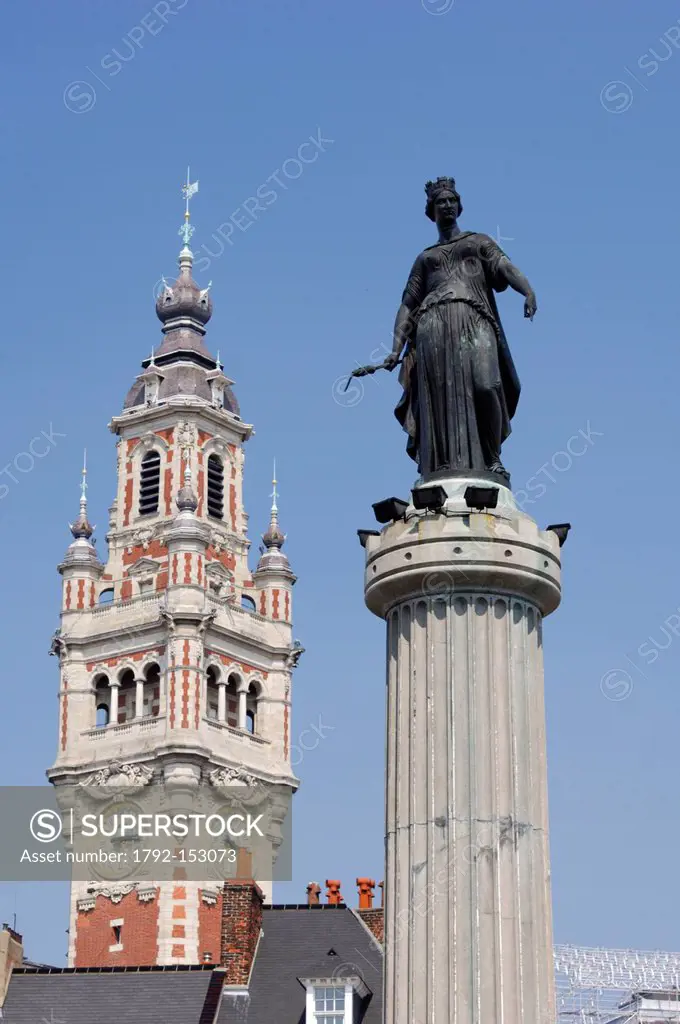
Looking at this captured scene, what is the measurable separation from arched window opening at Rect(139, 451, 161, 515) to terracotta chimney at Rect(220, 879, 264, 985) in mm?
47891

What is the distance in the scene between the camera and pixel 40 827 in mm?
77938

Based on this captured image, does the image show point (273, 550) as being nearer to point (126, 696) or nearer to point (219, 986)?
point (126, 696)

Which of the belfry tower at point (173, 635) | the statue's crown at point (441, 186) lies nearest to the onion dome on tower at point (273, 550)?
the belfry tower at point (173, 635)

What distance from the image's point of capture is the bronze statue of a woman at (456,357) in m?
12.0

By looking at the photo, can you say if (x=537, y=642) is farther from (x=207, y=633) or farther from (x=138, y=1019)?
(x=207, y=633)

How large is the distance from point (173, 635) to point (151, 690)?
9.35ft

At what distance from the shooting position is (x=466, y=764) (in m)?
11.0

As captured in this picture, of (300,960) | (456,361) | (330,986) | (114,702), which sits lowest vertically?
(330,986)

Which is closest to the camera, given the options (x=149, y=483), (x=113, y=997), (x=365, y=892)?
(x=113, y=997)

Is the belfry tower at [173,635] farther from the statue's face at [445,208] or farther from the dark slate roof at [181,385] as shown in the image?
the statue's face at [445,208]

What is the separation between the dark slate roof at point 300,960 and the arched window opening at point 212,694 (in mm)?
42041

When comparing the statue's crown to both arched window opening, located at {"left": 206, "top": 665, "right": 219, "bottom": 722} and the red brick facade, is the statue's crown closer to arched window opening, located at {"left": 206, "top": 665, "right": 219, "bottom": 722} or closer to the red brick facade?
the red brick facade

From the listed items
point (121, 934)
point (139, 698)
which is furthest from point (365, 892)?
point (139, 698)

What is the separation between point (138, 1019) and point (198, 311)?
188 feet
